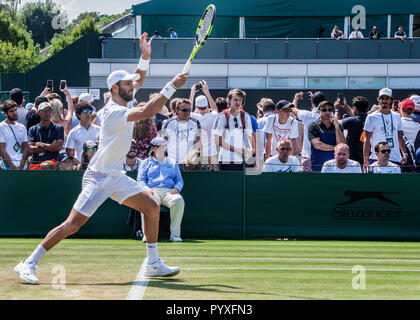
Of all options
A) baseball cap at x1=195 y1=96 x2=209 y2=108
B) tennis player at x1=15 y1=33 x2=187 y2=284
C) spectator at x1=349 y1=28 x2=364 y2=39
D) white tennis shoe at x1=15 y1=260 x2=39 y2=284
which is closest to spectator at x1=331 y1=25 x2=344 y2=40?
spectator at x1=349 y1=28 x2=364 y2=39

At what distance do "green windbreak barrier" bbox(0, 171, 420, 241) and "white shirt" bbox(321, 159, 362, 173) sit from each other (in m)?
0.10

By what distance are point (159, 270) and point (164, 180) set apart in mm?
4097

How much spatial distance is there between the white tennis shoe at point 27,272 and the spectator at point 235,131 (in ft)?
18.3

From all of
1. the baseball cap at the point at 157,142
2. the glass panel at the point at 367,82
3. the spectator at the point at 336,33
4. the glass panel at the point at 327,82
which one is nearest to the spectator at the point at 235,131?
the baseball cap at the point at 157,142

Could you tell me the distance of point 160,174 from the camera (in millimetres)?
12477

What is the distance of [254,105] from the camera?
28.1 m

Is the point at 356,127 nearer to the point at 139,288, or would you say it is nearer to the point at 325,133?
the point at 325,133

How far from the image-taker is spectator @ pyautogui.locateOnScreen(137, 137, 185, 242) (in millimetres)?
12289

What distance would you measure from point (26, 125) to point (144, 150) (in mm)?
2661

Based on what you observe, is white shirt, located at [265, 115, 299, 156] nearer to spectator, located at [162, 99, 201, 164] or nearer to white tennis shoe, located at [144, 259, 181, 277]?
spectator, located at [162, 99, 201, 164]

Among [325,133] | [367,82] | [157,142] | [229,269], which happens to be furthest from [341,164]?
[367,82]

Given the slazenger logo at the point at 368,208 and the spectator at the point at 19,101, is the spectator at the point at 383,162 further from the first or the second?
the spectator at the point at 19,101
